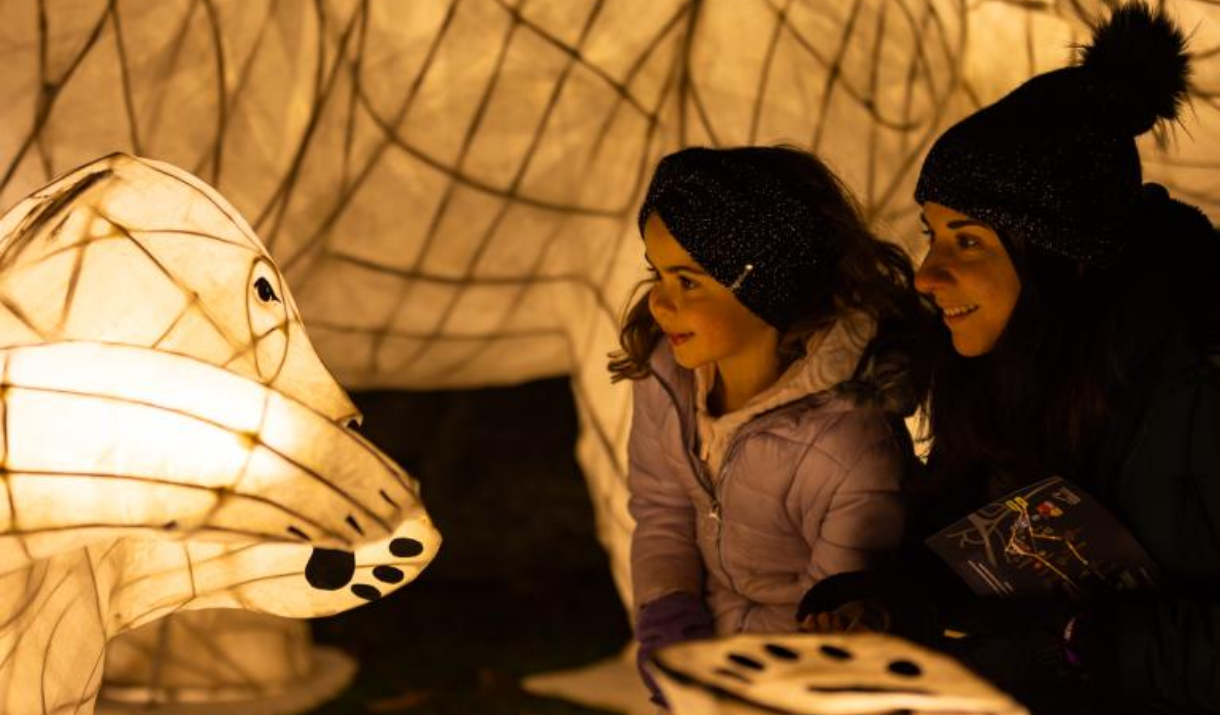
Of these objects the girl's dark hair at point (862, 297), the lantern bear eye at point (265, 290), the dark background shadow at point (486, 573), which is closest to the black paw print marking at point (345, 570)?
the lantern bear eye at point (265, 290)

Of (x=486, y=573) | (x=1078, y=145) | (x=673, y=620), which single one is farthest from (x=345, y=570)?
(x=486, y=573)

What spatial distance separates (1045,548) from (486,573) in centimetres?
131

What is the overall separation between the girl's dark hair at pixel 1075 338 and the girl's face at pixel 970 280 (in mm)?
11

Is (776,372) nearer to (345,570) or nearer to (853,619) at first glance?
(853,619)

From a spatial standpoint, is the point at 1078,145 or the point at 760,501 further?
the point at 760,501

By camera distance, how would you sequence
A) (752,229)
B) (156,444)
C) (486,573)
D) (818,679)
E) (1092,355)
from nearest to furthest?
(818,679) → (156,444) → (1092,355) → (752,229) → (486,573)

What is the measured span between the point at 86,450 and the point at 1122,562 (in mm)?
763

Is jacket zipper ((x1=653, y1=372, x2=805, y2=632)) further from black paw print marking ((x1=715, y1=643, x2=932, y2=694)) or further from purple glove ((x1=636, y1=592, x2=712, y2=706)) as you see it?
black paw print marking ((x1=715, y1=643, x2=932, y2=694))

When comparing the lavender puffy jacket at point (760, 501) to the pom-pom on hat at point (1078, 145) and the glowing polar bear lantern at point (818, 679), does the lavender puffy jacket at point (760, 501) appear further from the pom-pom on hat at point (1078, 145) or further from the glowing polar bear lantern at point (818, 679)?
the glowing polar bear lantern at point (818, 679)

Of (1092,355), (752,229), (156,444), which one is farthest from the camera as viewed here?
(752,229)

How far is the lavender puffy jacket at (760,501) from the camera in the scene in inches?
54.4

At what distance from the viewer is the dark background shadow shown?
81.4 inches

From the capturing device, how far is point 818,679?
844mm

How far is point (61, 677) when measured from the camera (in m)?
1.17
